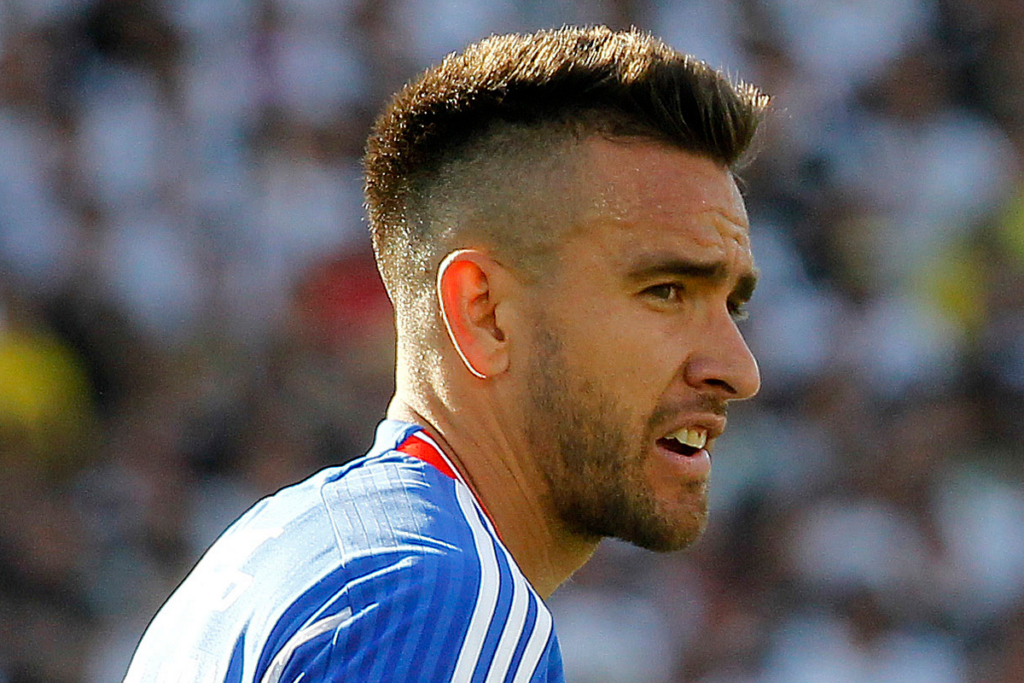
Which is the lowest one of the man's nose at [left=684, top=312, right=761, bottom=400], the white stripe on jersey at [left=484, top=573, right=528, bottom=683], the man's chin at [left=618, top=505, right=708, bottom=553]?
the white stripe on jersey at [left=484, top=573, right=528, bottom=683]

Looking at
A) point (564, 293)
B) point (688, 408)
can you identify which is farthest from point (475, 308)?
point (688, 408)

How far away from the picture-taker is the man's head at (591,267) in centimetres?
234

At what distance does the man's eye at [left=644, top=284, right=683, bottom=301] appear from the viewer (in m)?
2.38

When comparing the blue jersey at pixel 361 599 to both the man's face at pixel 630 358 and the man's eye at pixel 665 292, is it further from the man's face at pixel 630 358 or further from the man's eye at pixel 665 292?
the man's eye at pixel 665 292

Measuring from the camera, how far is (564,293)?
235cm

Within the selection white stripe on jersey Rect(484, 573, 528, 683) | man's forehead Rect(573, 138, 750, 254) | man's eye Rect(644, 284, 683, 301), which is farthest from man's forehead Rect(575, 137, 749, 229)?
white stripe on jersey Rect(484, 573, 528, 683)

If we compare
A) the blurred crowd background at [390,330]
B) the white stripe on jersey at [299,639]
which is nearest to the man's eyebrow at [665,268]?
the white stripe on jersey at [299,639]

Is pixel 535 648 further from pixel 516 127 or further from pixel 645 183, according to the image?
pixel 516 127

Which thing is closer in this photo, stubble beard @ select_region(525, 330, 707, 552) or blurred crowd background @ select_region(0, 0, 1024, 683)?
stubble beard @ select_region(525, 330, 707, 552)

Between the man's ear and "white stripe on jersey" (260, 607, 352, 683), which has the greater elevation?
the man's ear

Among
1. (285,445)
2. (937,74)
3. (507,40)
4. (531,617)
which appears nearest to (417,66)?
(285,445)

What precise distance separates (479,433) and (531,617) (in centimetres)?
51

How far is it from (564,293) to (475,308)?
0.46 ft

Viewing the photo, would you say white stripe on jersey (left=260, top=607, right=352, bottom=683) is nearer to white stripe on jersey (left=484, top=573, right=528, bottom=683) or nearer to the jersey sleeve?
the jersey sleeve
